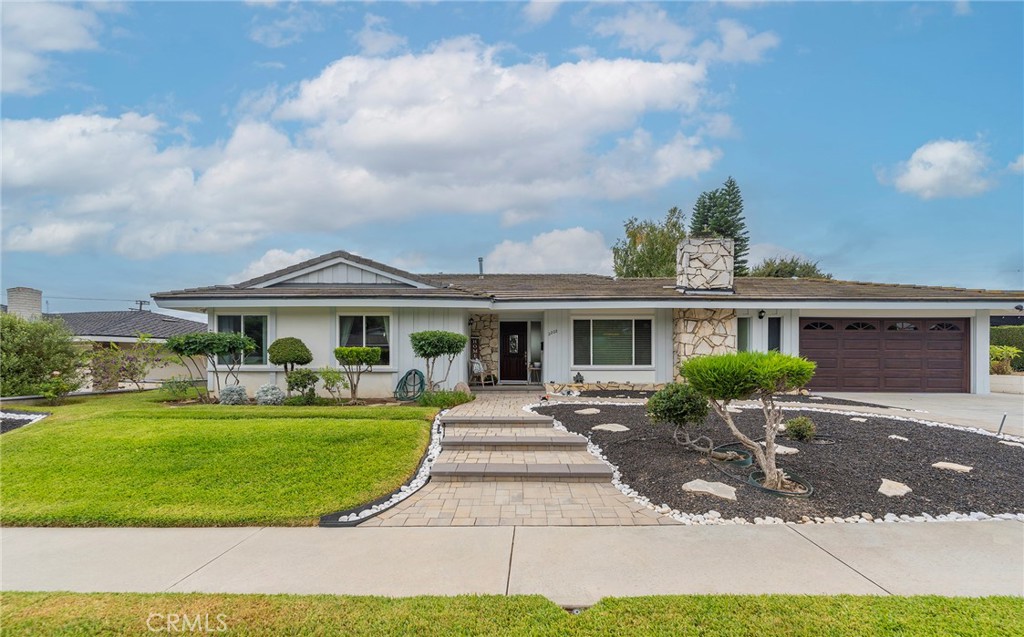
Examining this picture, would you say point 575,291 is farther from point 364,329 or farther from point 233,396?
point 233,396

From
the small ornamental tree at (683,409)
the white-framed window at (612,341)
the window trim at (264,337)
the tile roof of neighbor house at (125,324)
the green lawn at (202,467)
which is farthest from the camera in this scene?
the tile roof of neighbor house at (125,324)

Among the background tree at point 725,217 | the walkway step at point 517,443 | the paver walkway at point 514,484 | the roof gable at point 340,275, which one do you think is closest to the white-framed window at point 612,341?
the roof gable at point 340,275

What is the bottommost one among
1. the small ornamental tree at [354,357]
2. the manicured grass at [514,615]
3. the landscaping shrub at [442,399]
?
the manicured grass at [514,615]

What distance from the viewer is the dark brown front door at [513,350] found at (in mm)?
13969

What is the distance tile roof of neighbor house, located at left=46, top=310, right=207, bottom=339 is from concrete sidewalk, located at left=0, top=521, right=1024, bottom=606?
16.7 meters

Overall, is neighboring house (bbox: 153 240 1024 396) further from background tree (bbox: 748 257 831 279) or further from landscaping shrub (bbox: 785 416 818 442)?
background tree (bbox: 748 257 831 279)

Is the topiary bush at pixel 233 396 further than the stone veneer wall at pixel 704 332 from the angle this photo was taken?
No

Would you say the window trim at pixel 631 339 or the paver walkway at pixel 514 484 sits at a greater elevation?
the window trim at pixel 631 339

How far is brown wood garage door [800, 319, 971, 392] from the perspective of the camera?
13070 mm

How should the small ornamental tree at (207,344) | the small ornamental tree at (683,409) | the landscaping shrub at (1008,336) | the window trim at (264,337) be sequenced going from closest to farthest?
the small ornamental tree at (683,409) → the small ornamental tree at (207,344) → the window trim at (264,337) → the landscaping shrub at (1008,336)

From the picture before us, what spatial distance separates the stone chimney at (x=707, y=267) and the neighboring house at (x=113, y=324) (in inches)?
643

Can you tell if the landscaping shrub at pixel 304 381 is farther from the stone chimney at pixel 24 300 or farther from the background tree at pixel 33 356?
the stone chimney at pixel 24 300

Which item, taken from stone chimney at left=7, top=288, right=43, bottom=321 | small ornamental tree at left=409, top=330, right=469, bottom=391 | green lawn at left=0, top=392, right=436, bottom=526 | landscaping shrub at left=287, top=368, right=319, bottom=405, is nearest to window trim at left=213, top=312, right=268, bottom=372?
landscaping shrub at left=287, top=368, right=319, bottom=405

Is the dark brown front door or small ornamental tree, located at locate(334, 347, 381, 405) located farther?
the dark brown front door
